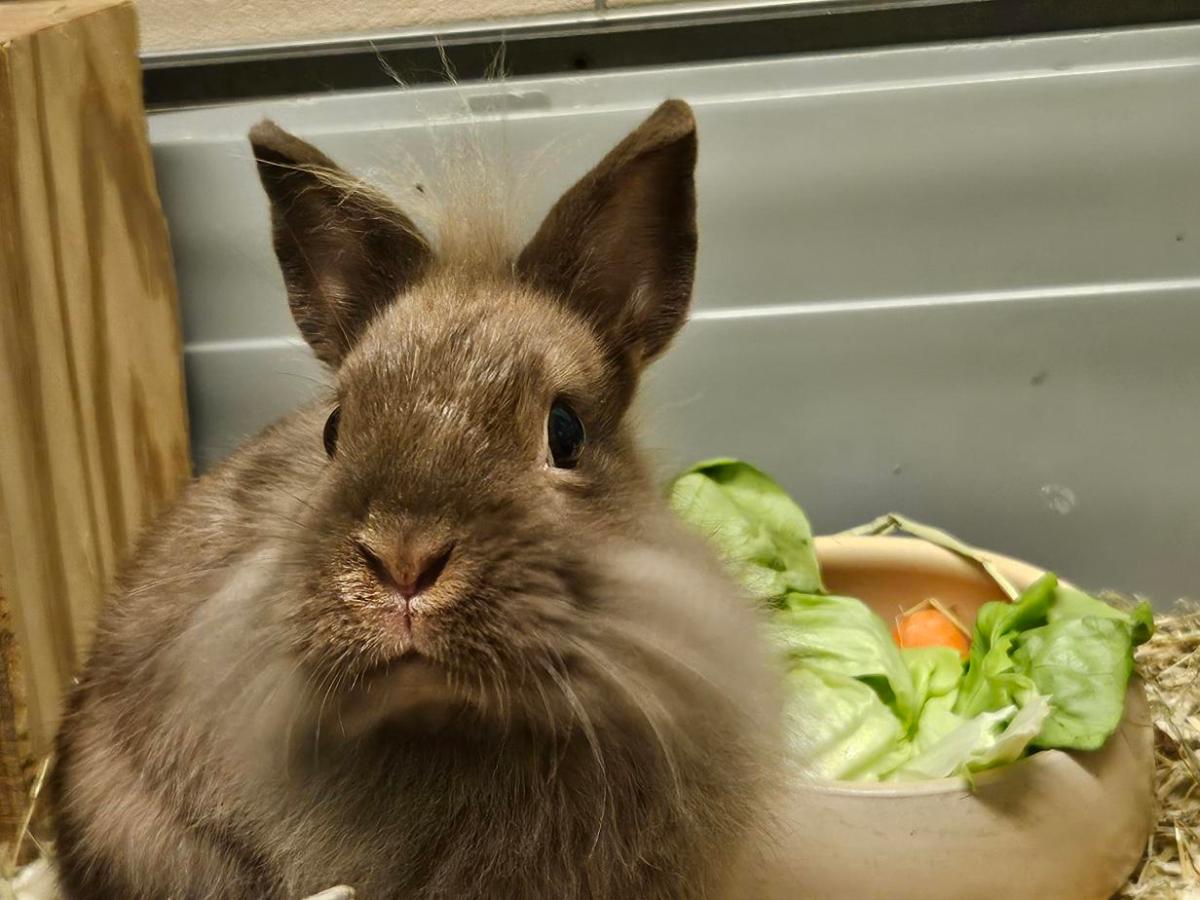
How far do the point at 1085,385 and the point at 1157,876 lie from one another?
37.2 inches

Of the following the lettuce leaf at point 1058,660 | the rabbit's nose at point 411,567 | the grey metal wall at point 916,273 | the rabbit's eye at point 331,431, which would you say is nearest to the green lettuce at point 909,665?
the lettuce leaf at point 1058,660

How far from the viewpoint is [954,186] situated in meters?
2.34

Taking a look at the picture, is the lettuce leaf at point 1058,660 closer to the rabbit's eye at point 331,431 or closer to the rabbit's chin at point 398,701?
the rabbit's chin at point 398,701

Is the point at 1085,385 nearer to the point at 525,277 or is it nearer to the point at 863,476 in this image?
the point at 863,476

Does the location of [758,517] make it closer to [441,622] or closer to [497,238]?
[497,238]

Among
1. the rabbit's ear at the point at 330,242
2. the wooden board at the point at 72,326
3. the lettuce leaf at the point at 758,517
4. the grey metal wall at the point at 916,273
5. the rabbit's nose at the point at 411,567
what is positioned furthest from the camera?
the grey metal wall at the point at 916,273

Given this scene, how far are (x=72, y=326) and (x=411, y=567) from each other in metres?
1.34

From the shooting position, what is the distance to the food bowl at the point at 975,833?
167 centimetres

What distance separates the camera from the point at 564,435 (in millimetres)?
1218

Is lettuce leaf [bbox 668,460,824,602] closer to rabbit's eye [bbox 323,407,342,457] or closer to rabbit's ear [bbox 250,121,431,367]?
rabbit's ear [bbox 250,121,431,367]

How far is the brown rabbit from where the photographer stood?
3.39 ft

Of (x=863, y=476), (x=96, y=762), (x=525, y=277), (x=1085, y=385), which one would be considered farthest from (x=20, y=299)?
(x=1085, y=385)

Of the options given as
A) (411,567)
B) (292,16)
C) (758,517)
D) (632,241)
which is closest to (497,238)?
(632,241)

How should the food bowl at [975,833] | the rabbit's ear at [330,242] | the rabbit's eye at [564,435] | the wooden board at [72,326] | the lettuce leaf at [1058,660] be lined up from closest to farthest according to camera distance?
1. the rabbit's eye at [564,435]
2. the rabbit's ear at [330,242]
3. the food bowl at [975,833]
4. the lettuce leaf at [1058,660]
5. the wooden board at [72,326]
